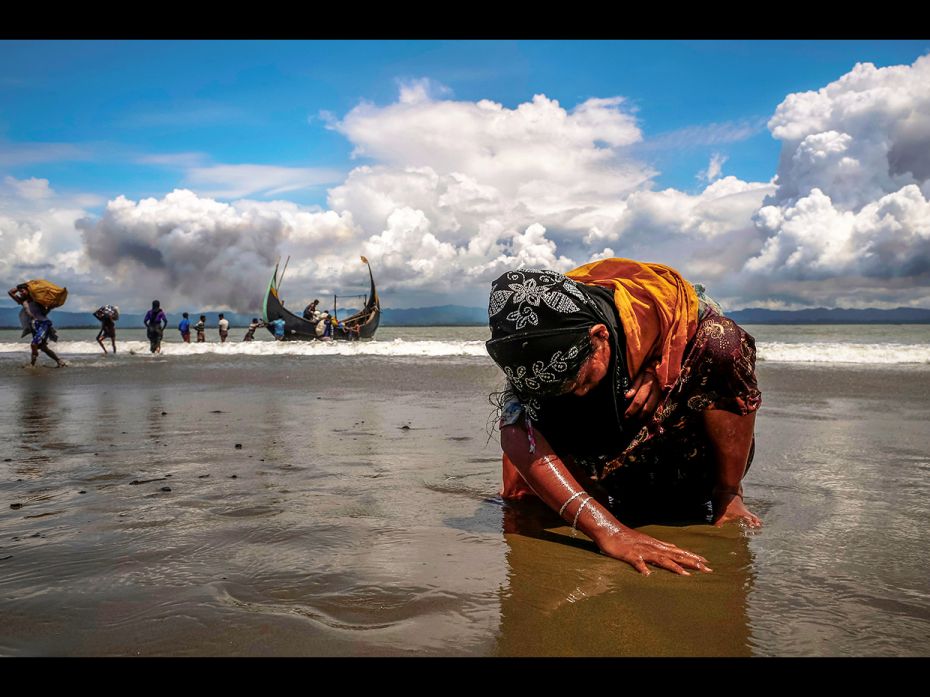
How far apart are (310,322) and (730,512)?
94.6 ft

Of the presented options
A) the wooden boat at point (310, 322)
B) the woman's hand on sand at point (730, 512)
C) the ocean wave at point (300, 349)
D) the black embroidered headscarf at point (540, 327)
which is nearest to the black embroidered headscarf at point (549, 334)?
the black embroidered headscarf at point (540, 327)

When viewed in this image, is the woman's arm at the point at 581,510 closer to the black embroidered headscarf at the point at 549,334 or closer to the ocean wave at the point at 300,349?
the black embroidered headscarf at the point at 549,334

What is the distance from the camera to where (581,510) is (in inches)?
83.0

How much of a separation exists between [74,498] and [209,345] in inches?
806

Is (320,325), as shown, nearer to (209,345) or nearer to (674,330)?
(209,345)

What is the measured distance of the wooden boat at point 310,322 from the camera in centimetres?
3066

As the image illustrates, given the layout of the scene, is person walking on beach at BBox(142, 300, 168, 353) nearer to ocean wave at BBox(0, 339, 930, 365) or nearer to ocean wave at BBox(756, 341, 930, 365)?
ocean wave at BBox(0, 339, 930, 365)

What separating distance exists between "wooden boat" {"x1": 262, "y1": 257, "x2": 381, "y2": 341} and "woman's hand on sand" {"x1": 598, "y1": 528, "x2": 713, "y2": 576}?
93.9 feet

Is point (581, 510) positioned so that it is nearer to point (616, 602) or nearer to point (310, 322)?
point (616, 602)

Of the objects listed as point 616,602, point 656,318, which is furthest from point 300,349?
point 616,602

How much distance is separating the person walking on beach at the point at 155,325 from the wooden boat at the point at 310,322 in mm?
9862

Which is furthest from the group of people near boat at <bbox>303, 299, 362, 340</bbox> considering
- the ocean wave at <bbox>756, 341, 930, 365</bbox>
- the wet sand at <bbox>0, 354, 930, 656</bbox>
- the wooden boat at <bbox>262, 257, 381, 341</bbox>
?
the wet sand at <bbox>0, 354, 930, 656</bbox>

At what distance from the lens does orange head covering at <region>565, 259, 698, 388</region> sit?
204 cm
